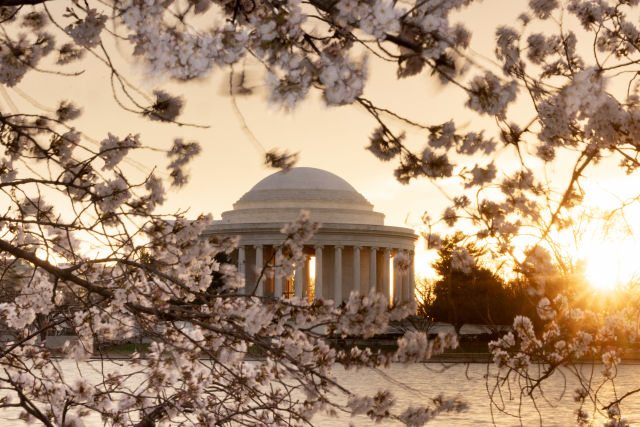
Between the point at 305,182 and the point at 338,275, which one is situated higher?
the point at 305,182

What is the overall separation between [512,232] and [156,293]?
129 inches

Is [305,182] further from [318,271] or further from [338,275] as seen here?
[338,275]

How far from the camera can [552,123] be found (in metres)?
3.66

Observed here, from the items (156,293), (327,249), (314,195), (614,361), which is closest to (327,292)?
(327,249)

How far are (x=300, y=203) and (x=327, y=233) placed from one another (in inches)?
181

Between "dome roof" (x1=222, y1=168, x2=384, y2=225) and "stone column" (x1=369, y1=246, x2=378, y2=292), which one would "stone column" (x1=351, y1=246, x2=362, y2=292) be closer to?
"stone column" (x1=369, y1=246, x2=378, y2=292)

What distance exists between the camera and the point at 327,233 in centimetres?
5622

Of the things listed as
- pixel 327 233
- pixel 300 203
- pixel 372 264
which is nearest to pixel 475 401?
pixel 327 233

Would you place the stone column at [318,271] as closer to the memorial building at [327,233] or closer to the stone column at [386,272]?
the memorial building at [327,233]

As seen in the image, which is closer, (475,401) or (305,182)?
(475,401)

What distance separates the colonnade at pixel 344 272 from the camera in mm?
57812

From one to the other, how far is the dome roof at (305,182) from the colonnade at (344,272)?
6.28m

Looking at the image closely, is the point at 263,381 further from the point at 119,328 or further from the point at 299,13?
the point at 299,13

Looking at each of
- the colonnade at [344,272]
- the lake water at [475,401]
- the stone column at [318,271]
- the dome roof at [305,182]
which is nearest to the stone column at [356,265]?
the colonnade at [344,272]
